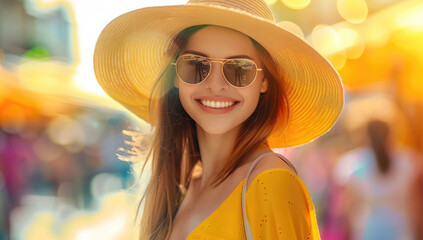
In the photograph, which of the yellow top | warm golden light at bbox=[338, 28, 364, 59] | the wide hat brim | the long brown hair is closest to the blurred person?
warm golden light at bbox=[338, 28, 364, 59]

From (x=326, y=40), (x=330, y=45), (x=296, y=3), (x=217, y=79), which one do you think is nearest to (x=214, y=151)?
(x=217, y=79)

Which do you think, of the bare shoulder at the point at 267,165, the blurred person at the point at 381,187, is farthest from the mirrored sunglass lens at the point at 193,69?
the blurred person at the point at 381,187

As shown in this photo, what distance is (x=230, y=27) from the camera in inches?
75.8

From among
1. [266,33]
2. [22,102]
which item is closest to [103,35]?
[266,33]

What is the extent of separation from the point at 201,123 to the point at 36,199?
23.3ft

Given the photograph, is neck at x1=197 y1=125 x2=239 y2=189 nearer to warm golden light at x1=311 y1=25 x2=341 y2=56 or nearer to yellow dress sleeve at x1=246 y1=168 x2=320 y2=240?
yellow dress sleeve at x1=246 y1=168 x2=320 y2=240

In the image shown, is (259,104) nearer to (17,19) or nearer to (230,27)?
(230,27)

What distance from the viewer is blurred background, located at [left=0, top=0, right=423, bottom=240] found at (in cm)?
441

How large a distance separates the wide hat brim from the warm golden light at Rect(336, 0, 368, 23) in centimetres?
392

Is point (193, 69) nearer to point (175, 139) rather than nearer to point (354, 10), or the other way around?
point (175, 139)

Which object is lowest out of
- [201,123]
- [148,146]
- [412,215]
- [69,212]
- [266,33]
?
[69,212]

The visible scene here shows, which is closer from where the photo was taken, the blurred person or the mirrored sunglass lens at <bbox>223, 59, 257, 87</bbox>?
the mirrored sunglass lens at <bbox>223, 59, 257, 87</bbox>

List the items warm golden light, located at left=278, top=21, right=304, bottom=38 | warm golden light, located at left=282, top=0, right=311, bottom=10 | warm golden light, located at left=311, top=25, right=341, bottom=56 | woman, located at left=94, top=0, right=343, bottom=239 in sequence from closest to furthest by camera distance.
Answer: woman, located at left=94, top=0, right=343, bottom=239
warm golden light, located at left=278, top=21, right=304, bottom=38
warm golden light, located at left=311, top=25, right=341, bottom=56
warm golden light, located at left=282, top=0, right=311, bottom=10

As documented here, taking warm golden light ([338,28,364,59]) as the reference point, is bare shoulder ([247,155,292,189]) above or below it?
below
